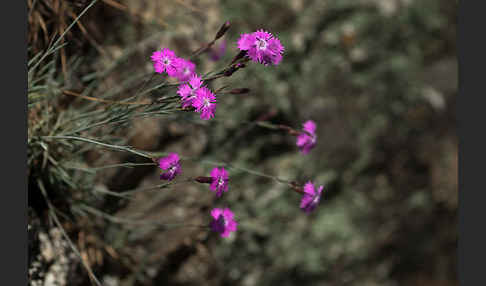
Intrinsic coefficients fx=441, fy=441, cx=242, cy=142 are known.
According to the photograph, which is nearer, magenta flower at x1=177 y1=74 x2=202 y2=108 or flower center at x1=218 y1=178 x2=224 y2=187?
magenta flower at x1=177 y1=74 x2=202 y2=108

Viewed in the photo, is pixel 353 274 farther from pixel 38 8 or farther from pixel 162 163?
pixel 38 8

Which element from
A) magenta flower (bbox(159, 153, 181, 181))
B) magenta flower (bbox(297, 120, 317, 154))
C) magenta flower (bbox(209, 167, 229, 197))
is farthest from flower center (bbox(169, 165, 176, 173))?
magenta flower (bbox(297, 120, 317, 154))

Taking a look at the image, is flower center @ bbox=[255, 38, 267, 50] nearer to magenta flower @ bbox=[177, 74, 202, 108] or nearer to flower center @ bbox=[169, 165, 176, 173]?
magenta flower @ bbox=[177, 74, 202, 108]

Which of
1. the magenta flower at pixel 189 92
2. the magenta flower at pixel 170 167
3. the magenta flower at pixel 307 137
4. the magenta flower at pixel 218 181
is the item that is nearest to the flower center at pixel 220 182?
the magenta flower at pixel 218 181

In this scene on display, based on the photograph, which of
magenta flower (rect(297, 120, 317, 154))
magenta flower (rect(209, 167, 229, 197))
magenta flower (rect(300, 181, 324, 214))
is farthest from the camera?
magenta flower (rect(297, 120, 317, 154))

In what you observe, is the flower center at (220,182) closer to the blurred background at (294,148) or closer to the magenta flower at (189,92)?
the magenta flower at (189,92)

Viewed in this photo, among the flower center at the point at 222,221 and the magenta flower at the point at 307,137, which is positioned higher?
the magenta flower at the point at 307,137

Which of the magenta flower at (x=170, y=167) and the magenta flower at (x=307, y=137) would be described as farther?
the magenta flower at (x=307, y=137)
